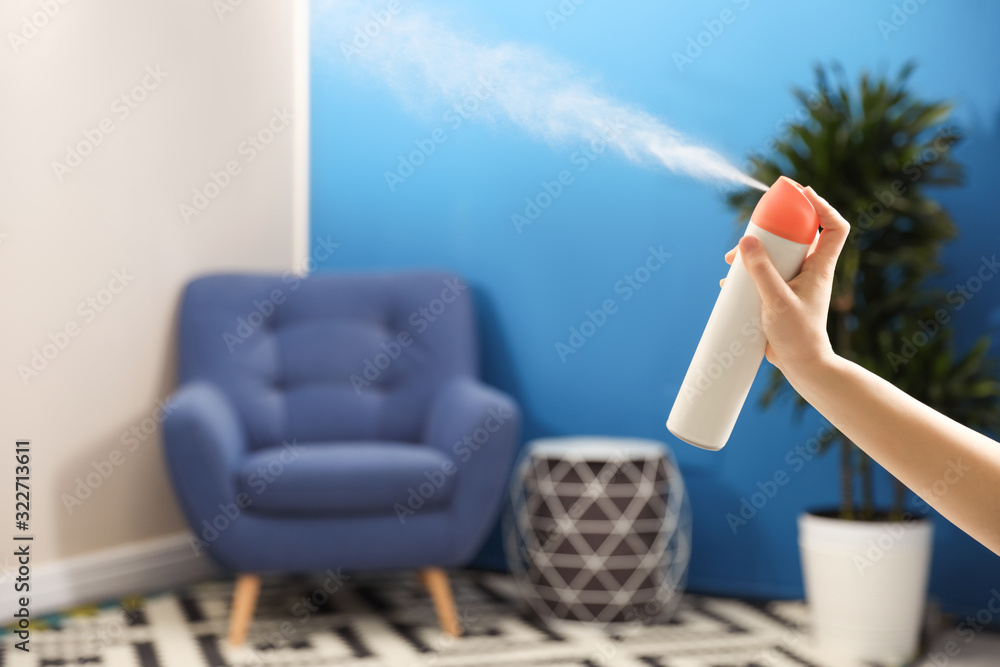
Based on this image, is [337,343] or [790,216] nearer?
[790,216]

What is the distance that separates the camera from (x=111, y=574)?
2953 mm

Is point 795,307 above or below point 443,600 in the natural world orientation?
above

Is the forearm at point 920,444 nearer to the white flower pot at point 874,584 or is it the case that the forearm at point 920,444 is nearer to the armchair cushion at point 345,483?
the white flower pot at point 874,584

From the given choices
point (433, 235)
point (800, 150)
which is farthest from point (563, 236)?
point (800, 150)

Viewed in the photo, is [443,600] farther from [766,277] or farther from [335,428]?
[766,277]

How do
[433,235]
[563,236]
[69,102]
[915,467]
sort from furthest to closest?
[433,235] → [563,236] → [69,102] → [915,467]

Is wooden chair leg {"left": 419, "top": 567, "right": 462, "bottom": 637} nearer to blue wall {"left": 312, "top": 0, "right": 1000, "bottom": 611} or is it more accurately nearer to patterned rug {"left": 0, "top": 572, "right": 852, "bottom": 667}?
patterned rug {"left": 0, "top": 572, "right": 852, "bottom": 667}

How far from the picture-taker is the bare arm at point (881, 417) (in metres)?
0.80

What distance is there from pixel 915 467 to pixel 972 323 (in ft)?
7.20

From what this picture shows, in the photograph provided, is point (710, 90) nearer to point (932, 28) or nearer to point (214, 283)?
point (932, 28)

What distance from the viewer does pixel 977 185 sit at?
273 centimetres

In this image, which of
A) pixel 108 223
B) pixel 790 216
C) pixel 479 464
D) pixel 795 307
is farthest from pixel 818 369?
pixel 108 223

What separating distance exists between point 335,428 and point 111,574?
81cm

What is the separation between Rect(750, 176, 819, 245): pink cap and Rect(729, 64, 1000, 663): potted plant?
5.18 ft
